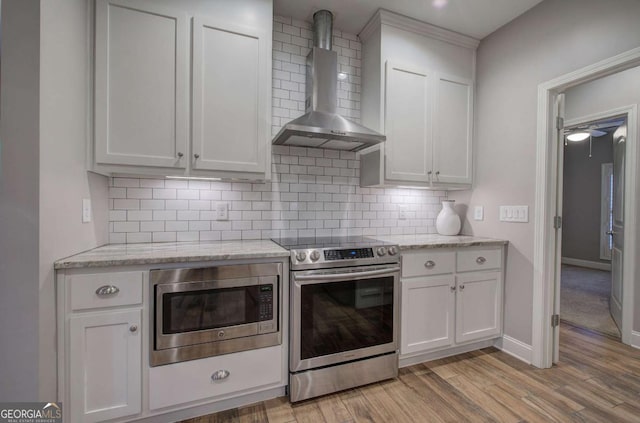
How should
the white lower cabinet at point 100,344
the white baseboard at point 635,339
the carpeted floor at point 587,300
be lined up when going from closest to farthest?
the white lower cabinet at point 100,344 → the white baseboard at point 635,339 → the carpeted floor at point 587,300

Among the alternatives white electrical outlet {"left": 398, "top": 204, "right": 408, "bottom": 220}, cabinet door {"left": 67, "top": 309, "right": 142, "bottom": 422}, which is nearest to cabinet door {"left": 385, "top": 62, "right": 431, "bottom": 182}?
white electrical outlet {"left": 398, "top": 204, "right": 408, "bottom": 220}

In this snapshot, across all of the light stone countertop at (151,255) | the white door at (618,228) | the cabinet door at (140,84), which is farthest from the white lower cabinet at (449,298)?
the cabinet door at (140,84)

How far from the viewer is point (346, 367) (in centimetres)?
194

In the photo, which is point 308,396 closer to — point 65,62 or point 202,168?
point 202,168

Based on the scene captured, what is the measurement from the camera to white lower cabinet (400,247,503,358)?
2174mm

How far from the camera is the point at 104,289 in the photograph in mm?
1469

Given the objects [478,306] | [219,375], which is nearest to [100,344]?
[219,375]

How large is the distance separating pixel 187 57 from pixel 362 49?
1.58 metres

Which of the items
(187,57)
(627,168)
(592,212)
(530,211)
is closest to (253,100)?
(187,57)

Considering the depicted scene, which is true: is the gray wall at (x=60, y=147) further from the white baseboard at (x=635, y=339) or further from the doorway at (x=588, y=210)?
the doorway at (x=588, y=210)

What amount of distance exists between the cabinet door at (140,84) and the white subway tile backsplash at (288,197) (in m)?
0.37

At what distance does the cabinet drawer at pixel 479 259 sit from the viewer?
7.68 feet

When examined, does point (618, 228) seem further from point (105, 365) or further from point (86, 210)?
point (86, 210)

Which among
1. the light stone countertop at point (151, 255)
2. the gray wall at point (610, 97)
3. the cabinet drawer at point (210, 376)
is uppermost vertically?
the gray wall at point (610, 97)
